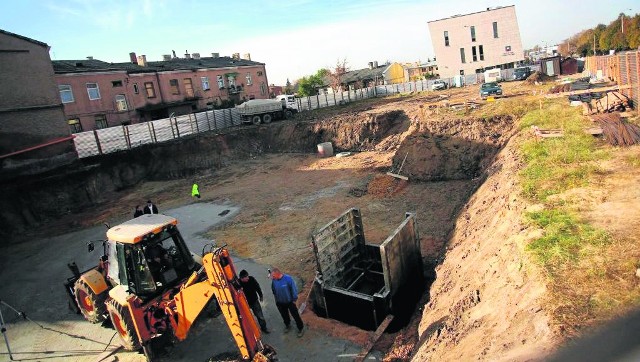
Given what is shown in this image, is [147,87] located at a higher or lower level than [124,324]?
higher

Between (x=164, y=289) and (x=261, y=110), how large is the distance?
27972mm

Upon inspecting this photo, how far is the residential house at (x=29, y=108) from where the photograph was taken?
69.9 ft

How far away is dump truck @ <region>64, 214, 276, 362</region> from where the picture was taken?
20.9ft

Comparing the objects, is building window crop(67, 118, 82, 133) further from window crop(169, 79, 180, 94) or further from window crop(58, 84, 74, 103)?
window crop(169, 79, 180, 94)

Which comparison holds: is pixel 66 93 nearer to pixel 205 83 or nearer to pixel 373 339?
pixel 205 83

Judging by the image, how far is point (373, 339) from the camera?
800 cm

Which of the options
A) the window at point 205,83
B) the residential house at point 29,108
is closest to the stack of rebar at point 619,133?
the residential house at point 29,108

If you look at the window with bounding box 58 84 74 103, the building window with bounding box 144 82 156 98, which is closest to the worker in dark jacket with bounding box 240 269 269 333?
the window with bounding box 58 84 74 103

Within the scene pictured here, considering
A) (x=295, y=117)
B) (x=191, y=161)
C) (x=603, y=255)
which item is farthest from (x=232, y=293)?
(x=295, y=117)

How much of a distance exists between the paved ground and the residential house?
8.31 m

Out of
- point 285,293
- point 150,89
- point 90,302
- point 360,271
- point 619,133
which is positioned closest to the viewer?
point 285,293

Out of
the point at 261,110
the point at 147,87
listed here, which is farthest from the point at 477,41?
the point at 147,87

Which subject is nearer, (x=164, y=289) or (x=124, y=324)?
(x=124, y=324)

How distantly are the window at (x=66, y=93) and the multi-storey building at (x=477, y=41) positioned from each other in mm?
45630
